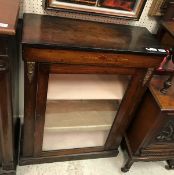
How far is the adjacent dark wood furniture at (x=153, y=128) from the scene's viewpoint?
124cm

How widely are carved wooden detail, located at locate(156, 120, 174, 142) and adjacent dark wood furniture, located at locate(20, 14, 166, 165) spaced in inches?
9.1

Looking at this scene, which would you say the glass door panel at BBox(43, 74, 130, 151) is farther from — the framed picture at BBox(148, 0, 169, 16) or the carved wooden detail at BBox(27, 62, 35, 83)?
the framed picture at BBox(148, 0, 169, 16)

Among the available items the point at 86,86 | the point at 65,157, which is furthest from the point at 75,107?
the point at 65,157

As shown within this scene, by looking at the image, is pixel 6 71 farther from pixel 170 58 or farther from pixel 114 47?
pixel 170 58

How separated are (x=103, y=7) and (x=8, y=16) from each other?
54 centimetres

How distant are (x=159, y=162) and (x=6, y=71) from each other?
4.38 ft

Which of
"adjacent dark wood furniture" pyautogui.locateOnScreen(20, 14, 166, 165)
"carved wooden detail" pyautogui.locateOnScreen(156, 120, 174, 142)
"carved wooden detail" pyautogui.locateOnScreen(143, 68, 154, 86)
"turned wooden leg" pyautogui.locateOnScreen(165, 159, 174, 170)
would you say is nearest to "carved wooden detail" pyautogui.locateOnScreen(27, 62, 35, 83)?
"adjacent dark wood furniture" pyautogui.locateOnScreen(20, 14, 166, 165)

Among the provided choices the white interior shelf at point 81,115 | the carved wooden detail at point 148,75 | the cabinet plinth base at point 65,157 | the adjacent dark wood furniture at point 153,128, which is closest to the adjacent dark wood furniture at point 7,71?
the cabinet plinth base at point 65,157

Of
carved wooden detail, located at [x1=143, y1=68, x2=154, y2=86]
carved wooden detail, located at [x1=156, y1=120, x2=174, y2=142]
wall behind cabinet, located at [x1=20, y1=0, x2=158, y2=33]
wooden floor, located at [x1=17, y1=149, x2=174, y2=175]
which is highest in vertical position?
wall behind cabinet, located at [x1=20, y1=0, x2=158, y2=33]

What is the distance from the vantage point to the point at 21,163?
143cm

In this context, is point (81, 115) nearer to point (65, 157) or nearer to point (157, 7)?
point (65, 157)

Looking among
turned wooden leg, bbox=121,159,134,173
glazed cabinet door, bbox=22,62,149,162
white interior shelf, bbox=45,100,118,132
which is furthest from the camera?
turned wooden leg, bbox=121,159,134,173

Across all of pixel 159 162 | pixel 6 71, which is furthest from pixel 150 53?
pixel 159 162

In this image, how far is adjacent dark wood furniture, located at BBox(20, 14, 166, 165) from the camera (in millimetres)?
940
